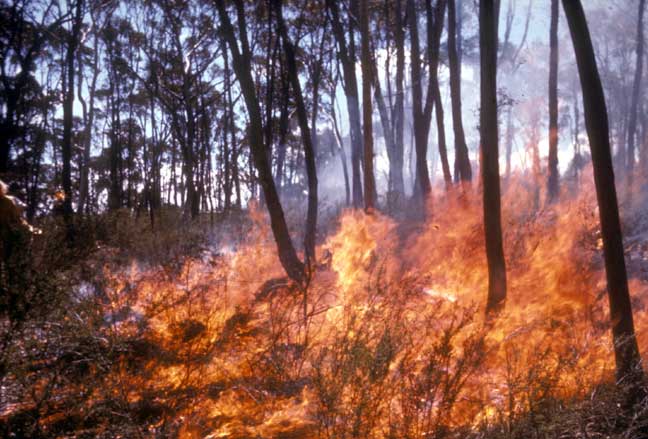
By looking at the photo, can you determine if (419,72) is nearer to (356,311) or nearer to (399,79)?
(399,79)

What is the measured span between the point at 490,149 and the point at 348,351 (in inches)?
137

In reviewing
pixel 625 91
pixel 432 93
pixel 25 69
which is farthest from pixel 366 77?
pixel 625 91

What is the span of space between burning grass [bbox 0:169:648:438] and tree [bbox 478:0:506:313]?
455 mm

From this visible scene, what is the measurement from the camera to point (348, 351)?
332 cm

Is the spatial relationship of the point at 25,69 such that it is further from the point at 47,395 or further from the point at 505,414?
the point at 505,414

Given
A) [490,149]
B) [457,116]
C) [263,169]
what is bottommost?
[490,149]

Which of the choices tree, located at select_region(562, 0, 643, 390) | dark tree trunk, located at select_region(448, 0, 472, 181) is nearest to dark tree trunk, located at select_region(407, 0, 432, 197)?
dark tree trunk, located at select_region(448, 0, 472, 181)

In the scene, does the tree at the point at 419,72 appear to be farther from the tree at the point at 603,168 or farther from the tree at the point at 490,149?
the tree at the point at 603,168

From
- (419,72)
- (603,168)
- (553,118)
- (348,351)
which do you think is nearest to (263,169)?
(348,351)

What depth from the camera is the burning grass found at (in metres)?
3.07

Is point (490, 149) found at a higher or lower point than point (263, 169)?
lower

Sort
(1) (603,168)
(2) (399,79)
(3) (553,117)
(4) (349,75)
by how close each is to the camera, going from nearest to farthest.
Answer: (1) (603,168) < (4) (349,75) < (3) (553,117) < (2) (399,79)

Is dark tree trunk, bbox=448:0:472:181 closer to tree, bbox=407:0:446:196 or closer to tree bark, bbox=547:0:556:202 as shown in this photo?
tree, bbox=407:0:446:196

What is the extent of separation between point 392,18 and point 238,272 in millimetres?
13096
